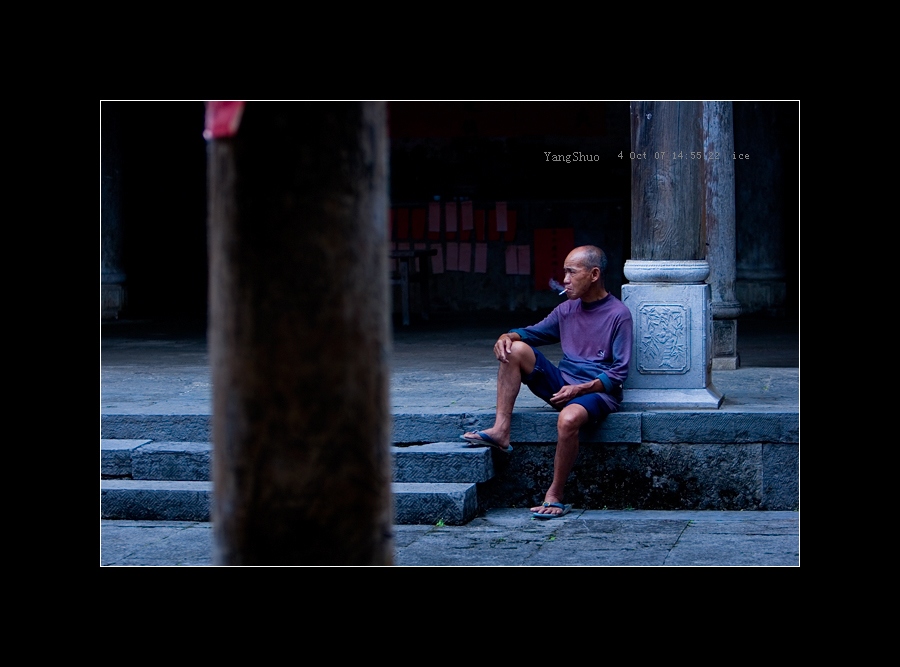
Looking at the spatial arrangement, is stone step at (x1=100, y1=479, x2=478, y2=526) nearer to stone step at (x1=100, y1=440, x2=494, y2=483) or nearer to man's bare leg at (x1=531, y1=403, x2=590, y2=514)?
stone step at (x1=100, y1=440, x2=494, y2=483)

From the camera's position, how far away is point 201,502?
627 cm

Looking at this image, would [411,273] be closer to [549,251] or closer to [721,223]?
[549,251]

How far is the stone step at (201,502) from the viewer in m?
6.13

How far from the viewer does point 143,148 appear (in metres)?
14.8

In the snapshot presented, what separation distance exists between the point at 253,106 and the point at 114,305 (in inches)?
448

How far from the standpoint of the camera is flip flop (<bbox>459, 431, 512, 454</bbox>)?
6457 millimetres

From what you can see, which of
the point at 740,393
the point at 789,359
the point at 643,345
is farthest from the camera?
the point at 789,359

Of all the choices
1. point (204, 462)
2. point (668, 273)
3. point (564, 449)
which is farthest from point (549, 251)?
point (204, 462)

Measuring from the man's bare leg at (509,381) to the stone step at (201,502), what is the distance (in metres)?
0.34

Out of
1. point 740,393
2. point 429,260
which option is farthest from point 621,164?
point 740,393

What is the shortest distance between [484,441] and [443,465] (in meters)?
0.26

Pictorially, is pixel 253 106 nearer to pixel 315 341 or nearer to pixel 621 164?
pixel 315 341

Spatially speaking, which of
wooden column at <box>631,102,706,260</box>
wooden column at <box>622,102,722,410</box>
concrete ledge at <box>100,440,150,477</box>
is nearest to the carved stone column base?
wooden column at <box>622,102,722,410</box>

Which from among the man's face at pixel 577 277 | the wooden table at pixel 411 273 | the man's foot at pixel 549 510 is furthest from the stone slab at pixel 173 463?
the wooden table at pixel 411 273
